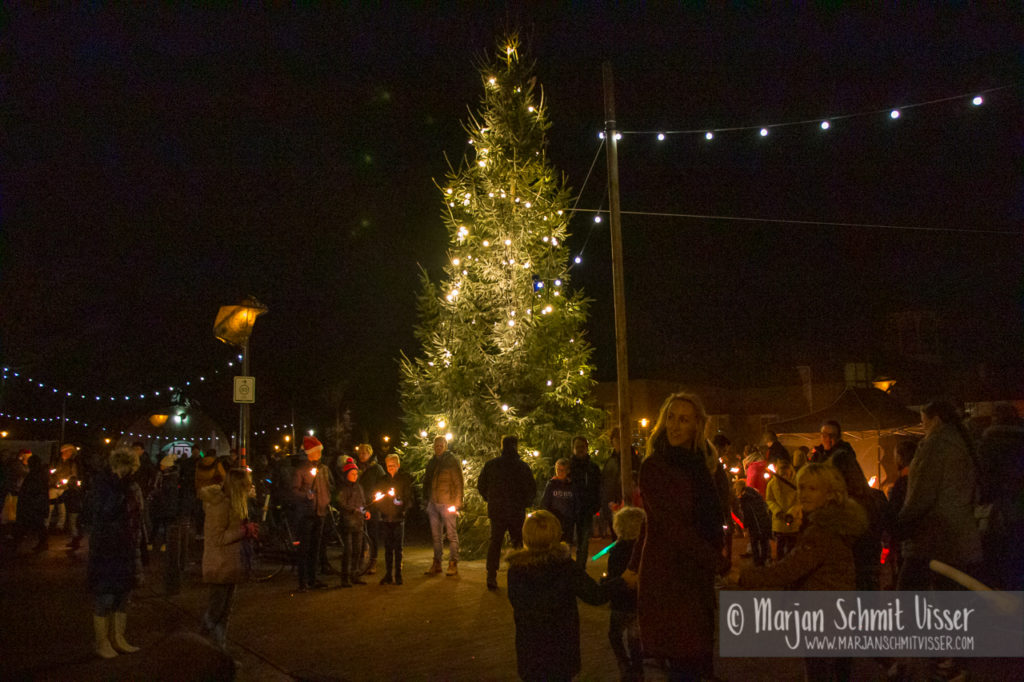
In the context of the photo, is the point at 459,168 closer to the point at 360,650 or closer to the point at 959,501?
the point at 360,650

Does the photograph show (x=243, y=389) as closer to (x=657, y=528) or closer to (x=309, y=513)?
(x=309, y=513)

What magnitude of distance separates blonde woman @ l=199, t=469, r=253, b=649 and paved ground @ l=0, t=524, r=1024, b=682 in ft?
1.82

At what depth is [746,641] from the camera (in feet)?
18.9

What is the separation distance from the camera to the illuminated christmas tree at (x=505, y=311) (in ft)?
47.1

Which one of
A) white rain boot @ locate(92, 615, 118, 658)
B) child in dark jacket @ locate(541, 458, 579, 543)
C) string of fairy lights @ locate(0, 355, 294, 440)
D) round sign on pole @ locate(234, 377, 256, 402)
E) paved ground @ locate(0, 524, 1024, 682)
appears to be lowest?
paved ground @ locate(0, 524, 1024, 682)

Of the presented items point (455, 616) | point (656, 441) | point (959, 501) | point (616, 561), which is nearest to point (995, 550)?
point (959, 501)

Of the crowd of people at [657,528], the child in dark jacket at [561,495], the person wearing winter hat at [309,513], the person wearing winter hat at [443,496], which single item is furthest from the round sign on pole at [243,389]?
the child in dark jacket at [561,495]

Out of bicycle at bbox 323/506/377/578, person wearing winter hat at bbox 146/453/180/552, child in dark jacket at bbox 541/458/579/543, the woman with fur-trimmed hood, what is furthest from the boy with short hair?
the woman with fur-trimmed hood

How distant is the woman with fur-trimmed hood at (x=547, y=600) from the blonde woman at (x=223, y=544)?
3716mm

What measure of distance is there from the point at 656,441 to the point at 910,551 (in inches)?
119

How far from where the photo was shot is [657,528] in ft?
13.5

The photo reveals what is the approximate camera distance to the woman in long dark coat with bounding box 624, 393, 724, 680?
3.98m

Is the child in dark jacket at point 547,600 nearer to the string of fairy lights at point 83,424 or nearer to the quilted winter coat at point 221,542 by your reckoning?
the quilted winter coat at point 221,542

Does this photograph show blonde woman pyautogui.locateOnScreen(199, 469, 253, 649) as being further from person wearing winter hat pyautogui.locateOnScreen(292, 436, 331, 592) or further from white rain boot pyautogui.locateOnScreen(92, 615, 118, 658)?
person wearing winter hat pyautogui.locateOnScreen(292, 436, 331, 592)
